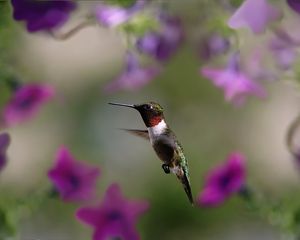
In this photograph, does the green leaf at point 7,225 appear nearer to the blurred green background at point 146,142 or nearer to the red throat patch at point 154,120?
the red throat patch at point 154,120

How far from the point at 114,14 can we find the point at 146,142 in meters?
1.44

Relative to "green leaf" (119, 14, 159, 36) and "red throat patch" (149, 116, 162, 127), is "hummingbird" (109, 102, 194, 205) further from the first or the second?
"green leaf" (119, 14, 159, 36)

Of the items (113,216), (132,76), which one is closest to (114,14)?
(132,76)

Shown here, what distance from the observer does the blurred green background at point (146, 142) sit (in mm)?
2053

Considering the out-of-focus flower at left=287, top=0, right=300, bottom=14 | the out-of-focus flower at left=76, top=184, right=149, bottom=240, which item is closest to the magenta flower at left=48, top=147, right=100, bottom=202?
the out-of-focus flower at left=76, top=184, right=149, bottom=240

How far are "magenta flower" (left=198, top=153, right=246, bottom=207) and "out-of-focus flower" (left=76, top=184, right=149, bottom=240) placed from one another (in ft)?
0.17

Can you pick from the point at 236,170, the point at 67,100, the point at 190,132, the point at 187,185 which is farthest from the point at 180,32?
the point at 67,100

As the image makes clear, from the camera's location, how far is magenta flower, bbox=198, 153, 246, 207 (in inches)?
28.6

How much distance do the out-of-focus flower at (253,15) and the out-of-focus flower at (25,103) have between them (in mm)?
222

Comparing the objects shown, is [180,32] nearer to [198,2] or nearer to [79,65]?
[198,2]

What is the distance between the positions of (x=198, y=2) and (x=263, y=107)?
1.59m

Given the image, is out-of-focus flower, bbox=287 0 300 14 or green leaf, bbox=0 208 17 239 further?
green leaf, bbox=0 208 17 239

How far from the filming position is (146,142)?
2.16m

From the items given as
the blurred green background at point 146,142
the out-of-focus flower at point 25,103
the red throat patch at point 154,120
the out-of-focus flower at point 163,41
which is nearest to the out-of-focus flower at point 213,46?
the out-of-focus flower at point 163,41
